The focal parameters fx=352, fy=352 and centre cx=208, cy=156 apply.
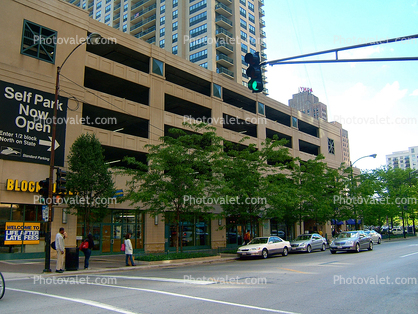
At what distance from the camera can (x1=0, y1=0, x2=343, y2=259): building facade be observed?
2072 cm

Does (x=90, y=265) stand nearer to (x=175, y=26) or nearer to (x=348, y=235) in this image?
(x=348, y=235)

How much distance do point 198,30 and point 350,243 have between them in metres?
47.5

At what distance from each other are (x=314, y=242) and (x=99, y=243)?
16344 mm

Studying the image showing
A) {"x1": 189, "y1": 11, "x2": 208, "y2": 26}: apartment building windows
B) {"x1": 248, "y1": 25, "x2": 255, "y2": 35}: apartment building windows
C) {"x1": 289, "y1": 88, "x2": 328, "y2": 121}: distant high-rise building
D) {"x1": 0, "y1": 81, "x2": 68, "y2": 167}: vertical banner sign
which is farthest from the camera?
{"x1": 289, "y1": 88, "x2": 328, "y2": 121}: distant high-rise building

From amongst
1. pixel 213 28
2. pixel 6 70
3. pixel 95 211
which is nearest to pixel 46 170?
pixel 95 211

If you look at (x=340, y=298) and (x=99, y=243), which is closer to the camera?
(x=340, y=298)

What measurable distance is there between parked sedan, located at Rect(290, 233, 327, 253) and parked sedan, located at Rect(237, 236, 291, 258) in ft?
5.09

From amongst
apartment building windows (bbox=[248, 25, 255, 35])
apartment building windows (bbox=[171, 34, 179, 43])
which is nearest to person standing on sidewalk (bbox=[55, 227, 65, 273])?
apartment building windows (bbox=[171, 34, 179, 43])

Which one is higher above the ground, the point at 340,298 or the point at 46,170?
the point at 46,170

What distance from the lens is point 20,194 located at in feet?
67.6

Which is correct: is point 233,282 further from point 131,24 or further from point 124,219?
point 131,24

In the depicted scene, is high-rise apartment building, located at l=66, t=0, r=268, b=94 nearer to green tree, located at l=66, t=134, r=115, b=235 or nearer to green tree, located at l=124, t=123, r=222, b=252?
green tree, located at l=124, t=123, r=222, b=252

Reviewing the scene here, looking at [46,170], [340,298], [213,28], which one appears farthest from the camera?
[213,28]

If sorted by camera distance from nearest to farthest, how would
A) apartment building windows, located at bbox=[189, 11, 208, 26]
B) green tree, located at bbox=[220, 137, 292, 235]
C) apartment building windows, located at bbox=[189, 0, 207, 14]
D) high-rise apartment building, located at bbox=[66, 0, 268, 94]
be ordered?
green tree, located at bbox=[220, 137, 292, 235]
high-rise apartment building, located at bbox=[66, 0, 268, 94]
apartment building windows, located at bbox=[189, 11, 208, 26]
apartment building windows, located at bbox=[189, 0, 207, 14]
